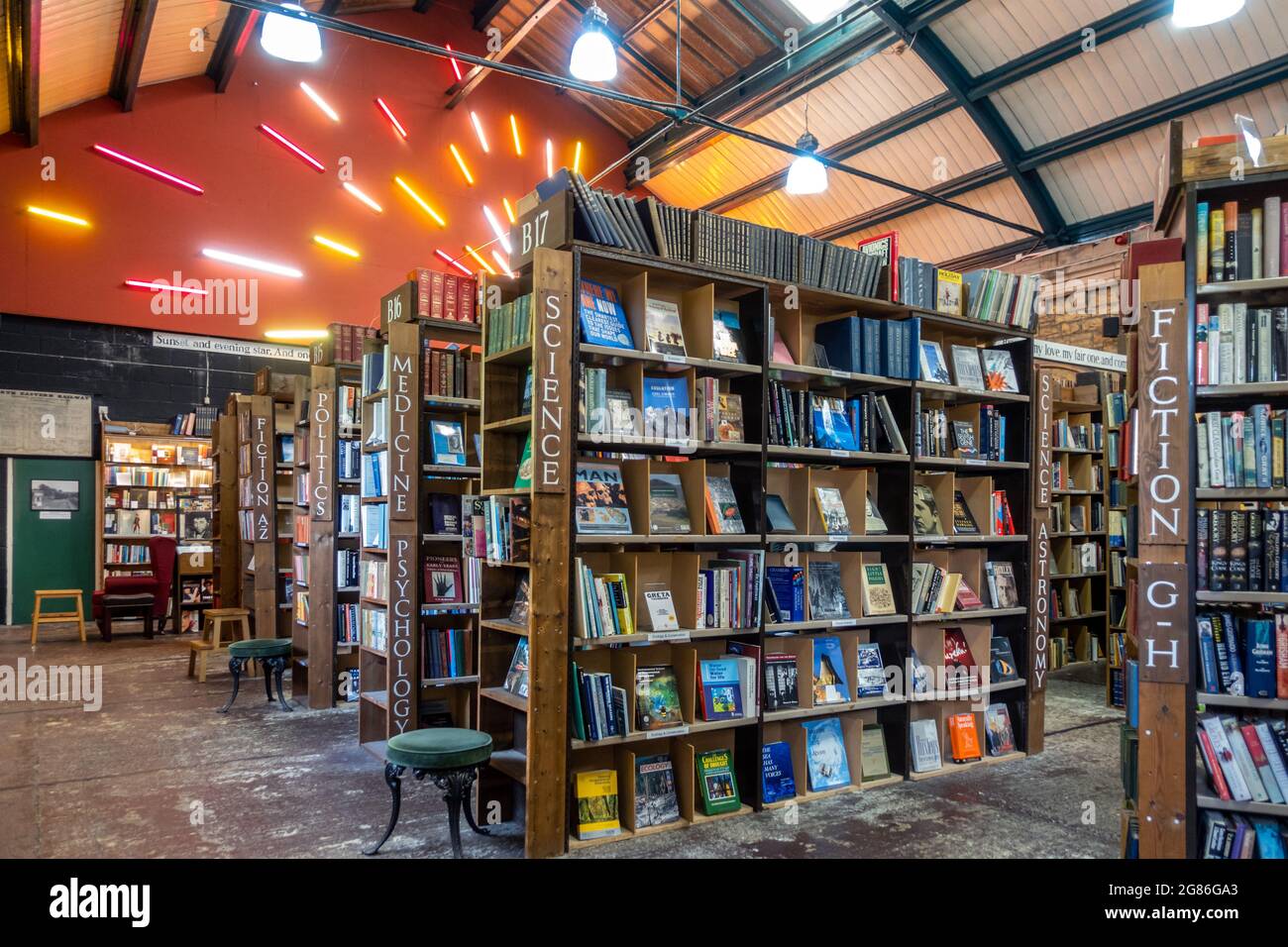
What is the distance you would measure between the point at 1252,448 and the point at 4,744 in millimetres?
6913

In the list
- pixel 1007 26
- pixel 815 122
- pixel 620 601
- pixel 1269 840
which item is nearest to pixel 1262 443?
pixel 1269 840

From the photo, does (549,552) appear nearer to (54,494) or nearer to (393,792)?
(393,792)

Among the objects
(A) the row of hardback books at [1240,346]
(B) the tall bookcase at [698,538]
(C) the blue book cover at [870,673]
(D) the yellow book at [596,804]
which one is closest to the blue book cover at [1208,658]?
(A) the row of hardback books at [1240,346]

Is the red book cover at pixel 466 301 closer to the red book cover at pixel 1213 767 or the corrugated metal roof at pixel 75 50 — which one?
the red book cover at pixel 1213 767

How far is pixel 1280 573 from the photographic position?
3076 millimetres

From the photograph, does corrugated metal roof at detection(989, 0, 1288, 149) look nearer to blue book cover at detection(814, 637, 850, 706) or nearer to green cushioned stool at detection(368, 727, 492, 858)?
blue book cover at detection(814, 637, 850, 706)

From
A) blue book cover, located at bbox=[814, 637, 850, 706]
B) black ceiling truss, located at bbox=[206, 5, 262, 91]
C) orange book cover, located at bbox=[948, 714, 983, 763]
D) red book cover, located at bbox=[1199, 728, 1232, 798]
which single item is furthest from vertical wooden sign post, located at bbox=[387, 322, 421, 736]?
black ceiling truss, located at bbox=[206, 5, 262, 91]

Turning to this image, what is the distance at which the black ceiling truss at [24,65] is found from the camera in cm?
762

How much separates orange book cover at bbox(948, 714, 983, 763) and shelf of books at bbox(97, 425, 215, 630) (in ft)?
31.8

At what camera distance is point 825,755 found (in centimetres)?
464

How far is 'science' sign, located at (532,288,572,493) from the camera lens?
3689 millimetres

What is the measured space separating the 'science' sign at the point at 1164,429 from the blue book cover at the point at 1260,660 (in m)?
0.40
